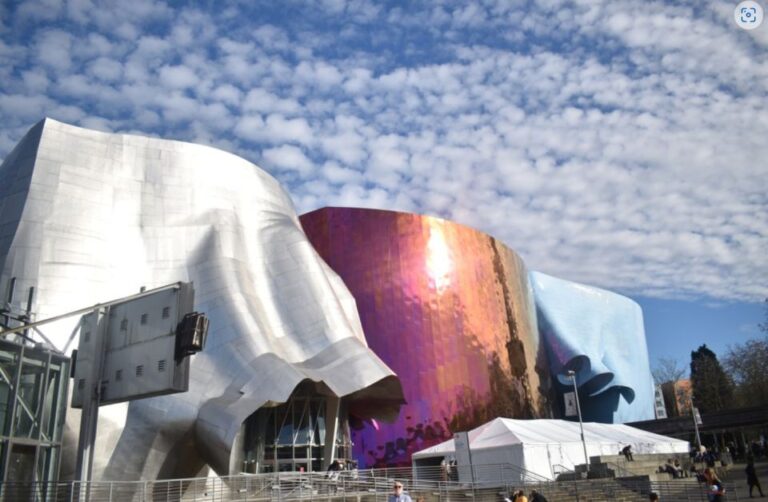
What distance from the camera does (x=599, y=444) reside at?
31.0 metres

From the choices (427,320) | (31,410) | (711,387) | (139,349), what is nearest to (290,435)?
(31,410)

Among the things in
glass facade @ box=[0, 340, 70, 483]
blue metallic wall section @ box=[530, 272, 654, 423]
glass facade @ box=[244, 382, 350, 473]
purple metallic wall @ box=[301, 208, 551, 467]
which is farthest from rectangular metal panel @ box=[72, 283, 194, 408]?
blue metallic wall section @ box=[530, 272, 654, 423]

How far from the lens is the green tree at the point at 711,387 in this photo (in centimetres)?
6750

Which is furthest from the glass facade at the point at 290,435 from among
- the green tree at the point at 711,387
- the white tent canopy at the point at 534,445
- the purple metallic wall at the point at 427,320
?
the green tree at the point at 711,387

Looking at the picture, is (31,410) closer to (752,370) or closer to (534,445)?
(534,445)

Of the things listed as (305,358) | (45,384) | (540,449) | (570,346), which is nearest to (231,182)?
(305,358)

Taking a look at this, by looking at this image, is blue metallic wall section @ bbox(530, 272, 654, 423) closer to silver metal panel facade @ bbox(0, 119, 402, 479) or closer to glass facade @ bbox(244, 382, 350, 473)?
silver metal panel facade @ bbox(0, 119, 402, 479)

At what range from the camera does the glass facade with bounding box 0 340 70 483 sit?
15.4 meters

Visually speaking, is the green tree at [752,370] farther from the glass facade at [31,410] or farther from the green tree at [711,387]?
the glass facade at [31,410]

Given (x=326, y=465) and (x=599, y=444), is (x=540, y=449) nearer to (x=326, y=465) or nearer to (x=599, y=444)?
(x=599, y=444)

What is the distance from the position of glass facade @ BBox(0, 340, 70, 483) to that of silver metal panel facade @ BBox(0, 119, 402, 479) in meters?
4.35

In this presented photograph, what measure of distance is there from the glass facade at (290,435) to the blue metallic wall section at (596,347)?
2749 centimetres

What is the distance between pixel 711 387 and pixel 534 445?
5162 centimetres

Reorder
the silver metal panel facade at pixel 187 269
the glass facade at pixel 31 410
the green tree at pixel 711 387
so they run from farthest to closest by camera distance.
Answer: the green tree at pixel 711 387 < the silver metal panel facade at pixel 187 269 < the glass facade at pixel 31 410
